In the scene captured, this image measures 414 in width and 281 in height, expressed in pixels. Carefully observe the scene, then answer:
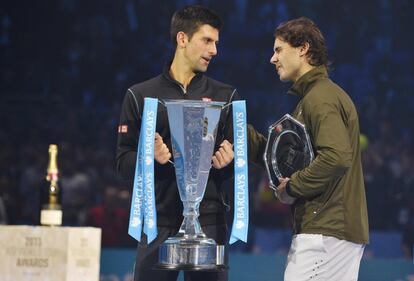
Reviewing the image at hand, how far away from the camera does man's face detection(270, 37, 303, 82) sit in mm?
3145

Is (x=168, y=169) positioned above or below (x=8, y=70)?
below

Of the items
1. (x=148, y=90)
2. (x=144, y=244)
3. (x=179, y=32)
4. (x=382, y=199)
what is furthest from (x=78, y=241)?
(x=382, y=199)

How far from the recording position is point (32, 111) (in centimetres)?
888

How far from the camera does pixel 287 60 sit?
316 centimetres

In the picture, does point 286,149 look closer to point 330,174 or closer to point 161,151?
point 330,174

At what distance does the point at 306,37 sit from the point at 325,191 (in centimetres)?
52

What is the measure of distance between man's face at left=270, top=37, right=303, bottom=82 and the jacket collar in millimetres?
40

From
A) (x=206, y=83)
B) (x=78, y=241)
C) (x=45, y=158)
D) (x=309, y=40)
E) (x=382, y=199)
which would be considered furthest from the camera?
(x=45, y=158)

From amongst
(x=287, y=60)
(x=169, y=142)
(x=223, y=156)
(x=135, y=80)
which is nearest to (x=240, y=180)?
(x=223, y=156)

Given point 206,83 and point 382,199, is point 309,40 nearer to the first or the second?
point 206,83

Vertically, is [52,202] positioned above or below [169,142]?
below

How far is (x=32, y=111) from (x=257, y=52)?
2216 millimetres

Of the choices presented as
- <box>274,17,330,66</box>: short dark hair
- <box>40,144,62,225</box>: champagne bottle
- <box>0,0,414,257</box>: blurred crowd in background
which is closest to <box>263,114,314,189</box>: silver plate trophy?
<box>274,17,330,66</box>: short dark hair

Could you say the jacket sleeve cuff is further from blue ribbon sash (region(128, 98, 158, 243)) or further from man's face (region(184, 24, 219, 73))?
man's face (region(184, 24, 219, 73))
